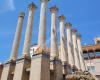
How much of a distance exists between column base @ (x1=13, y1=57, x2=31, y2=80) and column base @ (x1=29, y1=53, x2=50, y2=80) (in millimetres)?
3182

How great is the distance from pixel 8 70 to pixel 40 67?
1015cm

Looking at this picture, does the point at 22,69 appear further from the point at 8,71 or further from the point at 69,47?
the point at 69,47

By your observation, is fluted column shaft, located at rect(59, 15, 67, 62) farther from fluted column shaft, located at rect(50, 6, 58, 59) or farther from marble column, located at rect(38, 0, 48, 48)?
marble column, located at rect(38, 0, 48, 48)

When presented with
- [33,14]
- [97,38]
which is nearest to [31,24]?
[33,14]

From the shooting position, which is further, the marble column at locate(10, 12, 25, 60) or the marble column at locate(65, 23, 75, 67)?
the marble column at locate(65, 23, 75, 67)

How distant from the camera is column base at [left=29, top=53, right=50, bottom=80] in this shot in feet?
79.3

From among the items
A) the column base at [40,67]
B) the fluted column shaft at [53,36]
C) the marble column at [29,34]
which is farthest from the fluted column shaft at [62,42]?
the column base at [40,67]

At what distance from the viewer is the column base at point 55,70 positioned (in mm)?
27194

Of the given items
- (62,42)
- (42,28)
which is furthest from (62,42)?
(42,28)

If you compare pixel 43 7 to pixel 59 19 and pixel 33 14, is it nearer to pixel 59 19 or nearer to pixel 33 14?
pixel 33 14

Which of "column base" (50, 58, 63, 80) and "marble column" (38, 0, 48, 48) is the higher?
"marble column" (38, 0, 48, 48)

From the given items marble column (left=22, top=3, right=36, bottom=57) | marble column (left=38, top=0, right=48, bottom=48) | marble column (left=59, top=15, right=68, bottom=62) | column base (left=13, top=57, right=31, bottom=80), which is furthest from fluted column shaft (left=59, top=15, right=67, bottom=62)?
column base (left=13, top=57, right=31, bottom=80)

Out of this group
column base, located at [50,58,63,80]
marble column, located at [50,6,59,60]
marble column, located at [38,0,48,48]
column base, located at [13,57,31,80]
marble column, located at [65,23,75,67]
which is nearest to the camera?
column base, located at [50,58,63,80]

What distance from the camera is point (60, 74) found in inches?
1121
